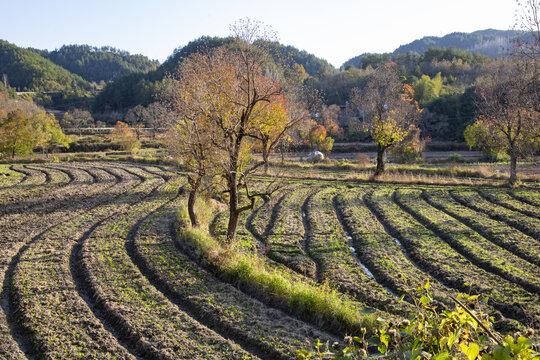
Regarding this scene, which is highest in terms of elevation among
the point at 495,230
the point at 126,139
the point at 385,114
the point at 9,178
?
the point at 385,114

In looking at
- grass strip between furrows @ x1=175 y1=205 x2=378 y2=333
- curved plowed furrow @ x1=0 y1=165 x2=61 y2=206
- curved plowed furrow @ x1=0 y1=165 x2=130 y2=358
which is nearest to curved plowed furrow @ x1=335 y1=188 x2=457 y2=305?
A: grass strip between furrows @ x1=175 y1=205 x2=378 y2=333

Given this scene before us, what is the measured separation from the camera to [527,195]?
81.0 feet

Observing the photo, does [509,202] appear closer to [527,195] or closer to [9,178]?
[527,195]

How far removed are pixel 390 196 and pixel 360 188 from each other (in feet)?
12.2

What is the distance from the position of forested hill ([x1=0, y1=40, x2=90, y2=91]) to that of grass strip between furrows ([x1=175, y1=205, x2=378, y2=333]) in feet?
525

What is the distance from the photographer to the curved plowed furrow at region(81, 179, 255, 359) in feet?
26.3

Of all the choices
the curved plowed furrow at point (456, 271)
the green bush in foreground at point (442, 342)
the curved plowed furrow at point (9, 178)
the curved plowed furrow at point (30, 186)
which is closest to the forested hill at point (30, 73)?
the curved plowed furrow at point (9, 178)

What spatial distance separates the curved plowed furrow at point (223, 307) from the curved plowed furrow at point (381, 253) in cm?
281

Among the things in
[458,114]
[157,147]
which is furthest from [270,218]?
[458,114]

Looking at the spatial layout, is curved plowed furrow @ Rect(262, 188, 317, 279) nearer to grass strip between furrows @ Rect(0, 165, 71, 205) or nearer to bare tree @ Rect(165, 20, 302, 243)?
bare tree @ Rect(165, 20, 302, 243)

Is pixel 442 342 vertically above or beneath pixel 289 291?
above

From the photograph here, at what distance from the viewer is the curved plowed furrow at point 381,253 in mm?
11898

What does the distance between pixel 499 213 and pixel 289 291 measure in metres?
15.3

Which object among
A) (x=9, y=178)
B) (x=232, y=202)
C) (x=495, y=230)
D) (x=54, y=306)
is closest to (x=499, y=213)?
(x=495, y=230)
